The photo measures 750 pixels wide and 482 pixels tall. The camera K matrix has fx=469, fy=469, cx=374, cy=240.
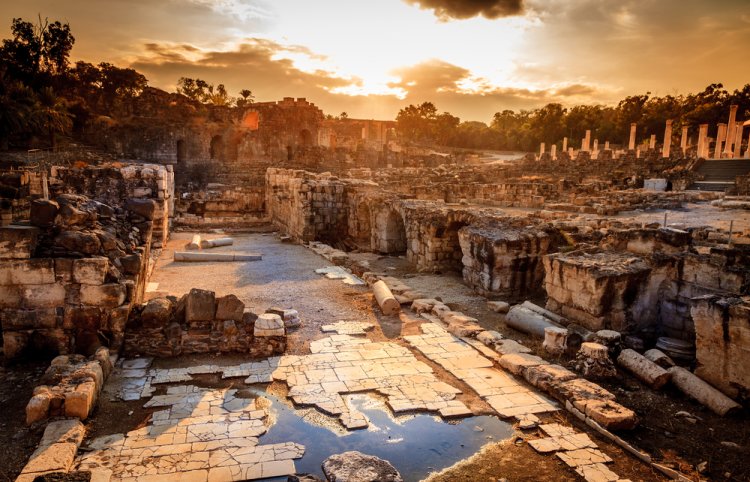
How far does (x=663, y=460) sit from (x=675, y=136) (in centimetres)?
4570

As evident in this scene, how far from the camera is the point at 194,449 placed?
4.96m

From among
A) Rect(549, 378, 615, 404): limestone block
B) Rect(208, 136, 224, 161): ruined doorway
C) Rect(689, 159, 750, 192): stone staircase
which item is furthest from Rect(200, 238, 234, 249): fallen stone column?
Rect(208, 136, 224, 161): ruined doorway

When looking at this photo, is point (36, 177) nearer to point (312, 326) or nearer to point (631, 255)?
point (312, 326)

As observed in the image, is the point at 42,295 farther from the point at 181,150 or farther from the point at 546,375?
the point at 181,150

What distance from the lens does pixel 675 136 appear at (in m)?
42.2

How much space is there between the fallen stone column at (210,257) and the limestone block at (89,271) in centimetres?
763

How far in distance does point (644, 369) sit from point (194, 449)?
616cm

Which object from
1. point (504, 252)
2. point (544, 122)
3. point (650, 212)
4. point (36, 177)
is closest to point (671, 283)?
point (504, 252)

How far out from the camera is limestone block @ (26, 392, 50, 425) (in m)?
5.12

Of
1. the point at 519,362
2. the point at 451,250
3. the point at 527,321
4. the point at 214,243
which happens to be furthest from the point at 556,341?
the point at 214,243

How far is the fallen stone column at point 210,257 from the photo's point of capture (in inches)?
568

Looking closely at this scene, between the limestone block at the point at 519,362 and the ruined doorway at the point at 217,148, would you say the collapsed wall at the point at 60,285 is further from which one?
the ruined doorway at the point at 217,148

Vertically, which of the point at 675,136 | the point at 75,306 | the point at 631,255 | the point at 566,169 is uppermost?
the point at 675,136

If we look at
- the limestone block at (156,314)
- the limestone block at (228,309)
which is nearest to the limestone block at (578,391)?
the limestone block at (228,309)
